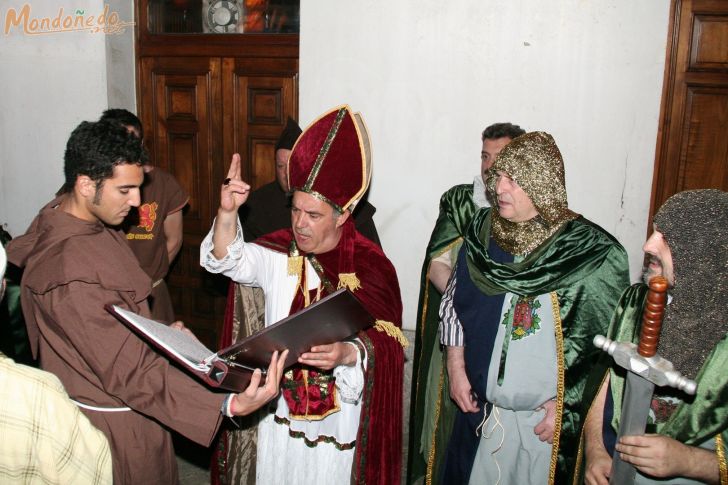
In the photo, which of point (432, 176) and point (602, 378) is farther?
point (432, 176)

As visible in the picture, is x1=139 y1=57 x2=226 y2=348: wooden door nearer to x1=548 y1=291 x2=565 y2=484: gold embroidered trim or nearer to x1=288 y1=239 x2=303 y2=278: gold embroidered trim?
x1=288 y1=239 x2=303 y2=278: gold embroidered trim

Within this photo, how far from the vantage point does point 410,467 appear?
11.8ft

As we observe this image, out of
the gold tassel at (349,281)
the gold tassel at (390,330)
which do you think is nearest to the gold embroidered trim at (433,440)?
the gold tassel at (390,330)

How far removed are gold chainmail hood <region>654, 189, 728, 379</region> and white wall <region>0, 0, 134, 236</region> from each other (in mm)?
4430

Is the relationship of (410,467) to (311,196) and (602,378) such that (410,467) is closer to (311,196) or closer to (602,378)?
(602,378)

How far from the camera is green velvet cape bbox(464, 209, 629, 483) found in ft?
8.54

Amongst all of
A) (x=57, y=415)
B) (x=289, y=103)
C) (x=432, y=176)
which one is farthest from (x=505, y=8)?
(x=57, y=415)

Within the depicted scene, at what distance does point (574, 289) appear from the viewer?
8.61 ft

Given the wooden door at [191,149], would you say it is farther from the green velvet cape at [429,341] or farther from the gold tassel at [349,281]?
the gold tassel at [349,281]

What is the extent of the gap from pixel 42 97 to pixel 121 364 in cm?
397

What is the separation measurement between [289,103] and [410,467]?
273 cm

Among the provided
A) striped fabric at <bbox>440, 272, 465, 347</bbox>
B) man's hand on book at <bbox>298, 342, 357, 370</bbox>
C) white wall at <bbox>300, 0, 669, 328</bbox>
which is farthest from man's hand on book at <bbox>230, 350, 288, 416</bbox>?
white wall at <bbox>300, 0, 669, 328</bbox>

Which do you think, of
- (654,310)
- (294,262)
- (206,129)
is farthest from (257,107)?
(654,310)

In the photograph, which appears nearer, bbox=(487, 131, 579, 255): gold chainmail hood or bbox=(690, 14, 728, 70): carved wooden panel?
bbox=(487, 131, 579, 255): gold chainmail hood
